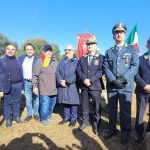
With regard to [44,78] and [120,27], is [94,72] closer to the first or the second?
[120,27]

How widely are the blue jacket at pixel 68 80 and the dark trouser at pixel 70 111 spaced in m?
0.23

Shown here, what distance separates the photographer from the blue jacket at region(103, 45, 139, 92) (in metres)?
6.02

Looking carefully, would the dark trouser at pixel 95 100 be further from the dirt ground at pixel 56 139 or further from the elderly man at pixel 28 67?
the elderly man at pixel 28 67

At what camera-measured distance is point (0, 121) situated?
26.8ft

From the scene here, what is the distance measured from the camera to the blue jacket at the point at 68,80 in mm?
7473

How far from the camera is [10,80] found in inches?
289

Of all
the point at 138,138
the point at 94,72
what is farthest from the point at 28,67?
the point at 138,138

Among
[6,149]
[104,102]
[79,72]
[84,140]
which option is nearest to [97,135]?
[84,140]

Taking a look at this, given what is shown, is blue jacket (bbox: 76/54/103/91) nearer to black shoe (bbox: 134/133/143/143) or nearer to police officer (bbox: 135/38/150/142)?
police officer (bbox: 135/38/150/142)

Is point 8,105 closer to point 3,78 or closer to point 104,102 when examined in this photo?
point 3,78

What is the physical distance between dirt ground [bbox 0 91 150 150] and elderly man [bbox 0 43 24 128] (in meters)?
0.55

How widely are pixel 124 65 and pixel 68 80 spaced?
6.21 feet

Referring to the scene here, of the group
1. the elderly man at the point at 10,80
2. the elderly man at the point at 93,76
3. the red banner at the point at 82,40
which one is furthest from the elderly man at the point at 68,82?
the red banner at the point at 82,40

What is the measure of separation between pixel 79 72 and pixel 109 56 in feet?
3.48
